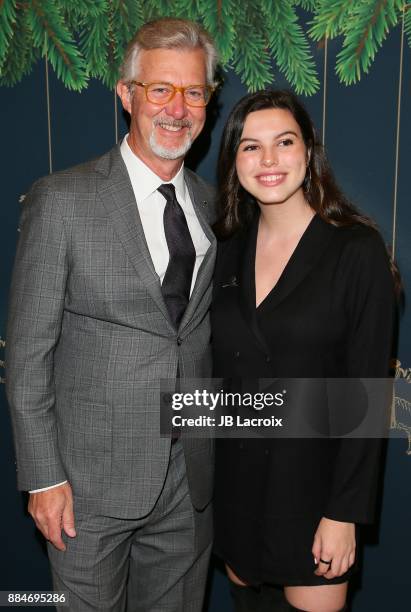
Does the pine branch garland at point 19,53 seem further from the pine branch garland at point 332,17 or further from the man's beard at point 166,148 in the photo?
the pine branch garland at point 332,17

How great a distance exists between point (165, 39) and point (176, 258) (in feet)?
1.96

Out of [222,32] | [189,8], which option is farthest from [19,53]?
[222,32]

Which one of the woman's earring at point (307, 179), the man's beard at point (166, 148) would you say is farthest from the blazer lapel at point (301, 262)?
the man's beard at point (166, 148)

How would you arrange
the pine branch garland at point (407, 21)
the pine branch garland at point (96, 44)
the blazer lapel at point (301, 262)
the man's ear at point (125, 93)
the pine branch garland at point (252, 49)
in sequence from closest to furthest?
the blazer lapel at point (301, 262) < the man's ear at point (125, 93) < the pine branch garland at point (407, 21) < the pine branch garland at point (252, 49) < the pine branch garland at point (96, 44)

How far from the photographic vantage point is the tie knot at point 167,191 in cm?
189

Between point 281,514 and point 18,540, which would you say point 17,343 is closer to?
point 281,514

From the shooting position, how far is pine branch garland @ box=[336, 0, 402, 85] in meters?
2.10

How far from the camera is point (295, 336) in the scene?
176 centimetres

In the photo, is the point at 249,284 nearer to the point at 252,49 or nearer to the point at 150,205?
the point at 150,205

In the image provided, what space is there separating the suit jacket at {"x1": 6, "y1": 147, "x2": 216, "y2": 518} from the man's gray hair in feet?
0.85

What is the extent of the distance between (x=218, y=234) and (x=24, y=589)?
1703 millimetres

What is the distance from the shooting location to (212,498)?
2.05 m

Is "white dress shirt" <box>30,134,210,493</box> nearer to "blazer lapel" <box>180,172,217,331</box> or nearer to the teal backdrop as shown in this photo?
"blazer lapel" <box>180,172,217,331</box>

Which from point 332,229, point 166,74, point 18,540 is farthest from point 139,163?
point 18,540
